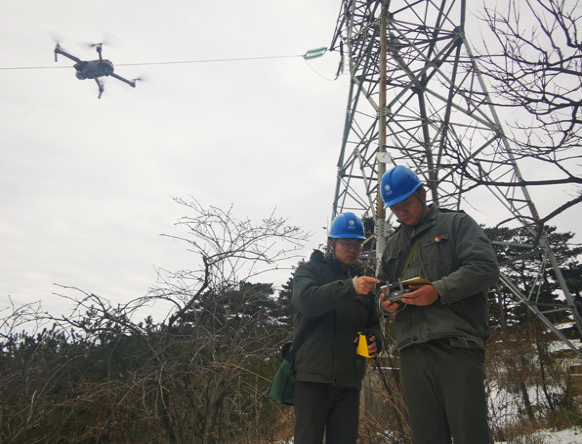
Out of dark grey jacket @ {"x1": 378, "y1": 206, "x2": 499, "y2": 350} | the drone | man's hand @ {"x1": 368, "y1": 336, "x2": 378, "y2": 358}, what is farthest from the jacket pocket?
the drone

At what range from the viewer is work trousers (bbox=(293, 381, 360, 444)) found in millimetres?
2426

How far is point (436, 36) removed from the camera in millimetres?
7504

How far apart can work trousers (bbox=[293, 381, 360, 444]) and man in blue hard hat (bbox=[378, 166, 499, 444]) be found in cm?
59

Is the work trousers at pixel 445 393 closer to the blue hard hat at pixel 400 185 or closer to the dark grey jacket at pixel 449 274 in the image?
the dark grey jacket at pixel 449 274

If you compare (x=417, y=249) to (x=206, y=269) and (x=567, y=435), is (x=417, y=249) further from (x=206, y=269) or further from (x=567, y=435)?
(x=567, y=435)

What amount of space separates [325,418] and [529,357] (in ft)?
29.2

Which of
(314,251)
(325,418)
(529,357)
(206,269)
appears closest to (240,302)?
(206,269)

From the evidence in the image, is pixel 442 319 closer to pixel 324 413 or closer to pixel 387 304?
pixel 387 304

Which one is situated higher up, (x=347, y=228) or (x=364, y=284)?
(x=347, y=228)

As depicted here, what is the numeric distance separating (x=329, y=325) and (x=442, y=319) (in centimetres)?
83

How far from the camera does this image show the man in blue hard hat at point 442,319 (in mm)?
1859

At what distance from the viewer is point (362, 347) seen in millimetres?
2582

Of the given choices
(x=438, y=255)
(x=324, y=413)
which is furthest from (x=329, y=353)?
(x=438, y=255)

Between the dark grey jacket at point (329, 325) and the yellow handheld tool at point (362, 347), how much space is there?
45 millimetres
